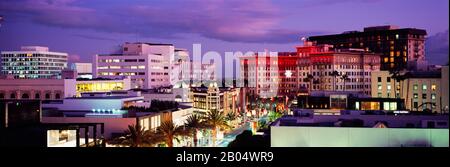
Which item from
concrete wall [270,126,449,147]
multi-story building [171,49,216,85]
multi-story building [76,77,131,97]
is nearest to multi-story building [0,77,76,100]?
multi-story building [76,77,131,97]

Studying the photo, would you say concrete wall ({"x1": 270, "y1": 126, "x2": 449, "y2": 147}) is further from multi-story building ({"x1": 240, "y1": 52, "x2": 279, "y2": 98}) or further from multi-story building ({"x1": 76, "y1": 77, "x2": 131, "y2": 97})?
multi-story building ({"x1": 240, "y1": 52, "x2": 279, "y2": 98})

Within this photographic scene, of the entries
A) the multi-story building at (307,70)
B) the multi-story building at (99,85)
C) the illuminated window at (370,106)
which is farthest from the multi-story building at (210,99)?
the multi-story building at (307,70)

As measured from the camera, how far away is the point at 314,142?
2448cm

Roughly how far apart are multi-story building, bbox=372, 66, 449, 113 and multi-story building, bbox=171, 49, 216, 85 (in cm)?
6653

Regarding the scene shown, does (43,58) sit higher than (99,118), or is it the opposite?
(43,58)

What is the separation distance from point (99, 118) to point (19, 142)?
15.1 meters

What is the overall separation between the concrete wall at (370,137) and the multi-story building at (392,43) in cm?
12565

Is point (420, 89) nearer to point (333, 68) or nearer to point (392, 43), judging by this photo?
point (333, 68)

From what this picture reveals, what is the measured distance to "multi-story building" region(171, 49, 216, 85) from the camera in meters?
135

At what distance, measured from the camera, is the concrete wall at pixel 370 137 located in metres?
23.5

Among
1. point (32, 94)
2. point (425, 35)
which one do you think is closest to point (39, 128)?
point (32, 94)
